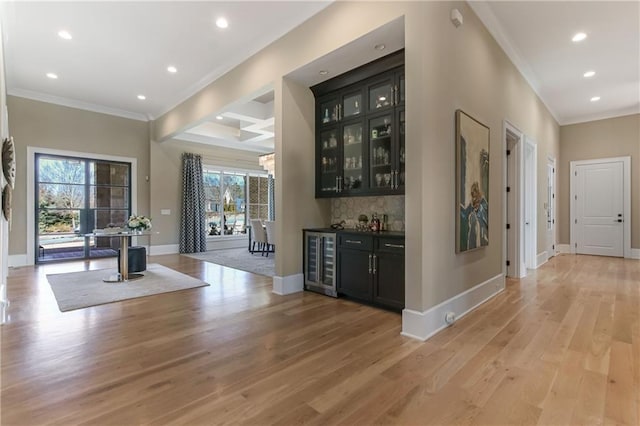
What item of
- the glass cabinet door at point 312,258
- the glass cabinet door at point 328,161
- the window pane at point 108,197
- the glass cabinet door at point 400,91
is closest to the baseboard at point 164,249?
the window pane at point 108,197

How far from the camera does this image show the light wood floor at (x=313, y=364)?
170 cm

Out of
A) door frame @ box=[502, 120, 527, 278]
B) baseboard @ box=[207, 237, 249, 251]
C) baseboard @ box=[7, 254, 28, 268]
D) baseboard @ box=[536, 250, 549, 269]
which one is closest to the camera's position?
door frame @ box=[502, 120, 527, 278]

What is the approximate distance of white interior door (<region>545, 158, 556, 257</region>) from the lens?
687cm

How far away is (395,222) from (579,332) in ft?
6.69

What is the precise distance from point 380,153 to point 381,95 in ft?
2.28

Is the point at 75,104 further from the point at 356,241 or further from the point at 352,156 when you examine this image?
the point at 356,241

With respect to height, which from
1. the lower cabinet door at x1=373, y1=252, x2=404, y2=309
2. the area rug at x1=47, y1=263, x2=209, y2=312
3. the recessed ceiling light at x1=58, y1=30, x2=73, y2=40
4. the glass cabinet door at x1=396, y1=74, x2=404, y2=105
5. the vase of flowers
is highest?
the recessed ceiling light at x1=58, y1=30, x2=73, y2=40

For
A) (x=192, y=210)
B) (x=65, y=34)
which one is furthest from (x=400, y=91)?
(x=192, y=210)

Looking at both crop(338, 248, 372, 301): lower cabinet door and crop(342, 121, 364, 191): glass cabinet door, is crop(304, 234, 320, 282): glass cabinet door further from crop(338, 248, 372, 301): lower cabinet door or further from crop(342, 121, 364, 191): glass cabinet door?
crop(342, 121, 364, 191): glass cabinet door

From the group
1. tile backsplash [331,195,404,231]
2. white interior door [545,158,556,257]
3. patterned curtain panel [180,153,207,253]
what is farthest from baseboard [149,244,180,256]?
white interior door [545,158,556,257]

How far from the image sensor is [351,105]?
407 centimetres

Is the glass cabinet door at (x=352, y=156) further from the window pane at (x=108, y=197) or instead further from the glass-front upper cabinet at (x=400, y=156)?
the window pane at (x=108, y=197)

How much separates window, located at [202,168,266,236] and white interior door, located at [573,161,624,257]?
912cm

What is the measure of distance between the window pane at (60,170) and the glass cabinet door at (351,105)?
21.3ft
